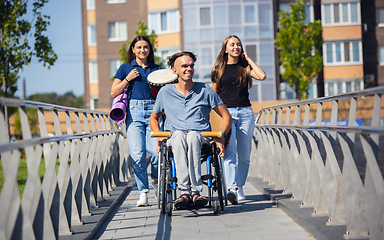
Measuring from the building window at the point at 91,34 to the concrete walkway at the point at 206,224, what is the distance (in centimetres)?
3737

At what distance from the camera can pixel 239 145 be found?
7172mm

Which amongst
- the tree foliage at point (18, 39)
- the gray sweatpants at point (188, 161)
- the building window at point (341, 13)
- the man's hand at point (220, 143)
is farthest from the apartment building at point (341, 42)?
the gray sweatpants at point (188, 161)

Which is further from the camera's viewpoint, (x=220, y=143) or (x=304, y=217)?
(x=220, y=143)

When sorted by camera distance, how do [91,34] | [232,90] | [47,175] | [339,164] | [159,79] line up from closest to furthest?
1. [47,175]
2. [339,164]
3. [159,79]
4. [232,90]
5. [91,34]

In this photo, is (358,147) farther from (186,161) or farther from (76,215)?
(76,215)

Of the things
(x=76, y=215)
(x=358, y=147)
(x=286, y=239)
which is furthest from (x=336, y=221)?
(x=76, y=215)

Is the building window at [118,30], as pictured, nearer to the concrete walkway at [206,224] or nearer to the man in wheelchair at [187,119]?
the concrete walkway at [206,224]

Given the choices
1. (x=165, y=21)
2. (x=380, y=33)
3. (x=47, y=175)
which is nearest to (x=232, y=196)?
(x=47, y=175)

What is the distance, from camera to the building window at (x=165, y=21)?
39.2 m

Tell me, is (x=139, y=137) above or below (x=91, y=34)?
below

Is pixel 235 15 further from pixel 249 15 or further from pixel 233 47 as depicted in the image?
pixel 233 47

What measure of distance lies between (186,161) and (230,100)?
1.56 m

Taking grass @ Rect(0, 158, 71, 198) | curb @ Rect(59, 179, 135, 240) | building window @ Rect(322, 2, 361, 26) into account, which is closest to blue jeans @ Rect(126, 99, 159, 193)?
curb @ Rect(59, 179, 135, 240)

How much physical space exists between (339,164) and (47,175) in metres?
2.57
